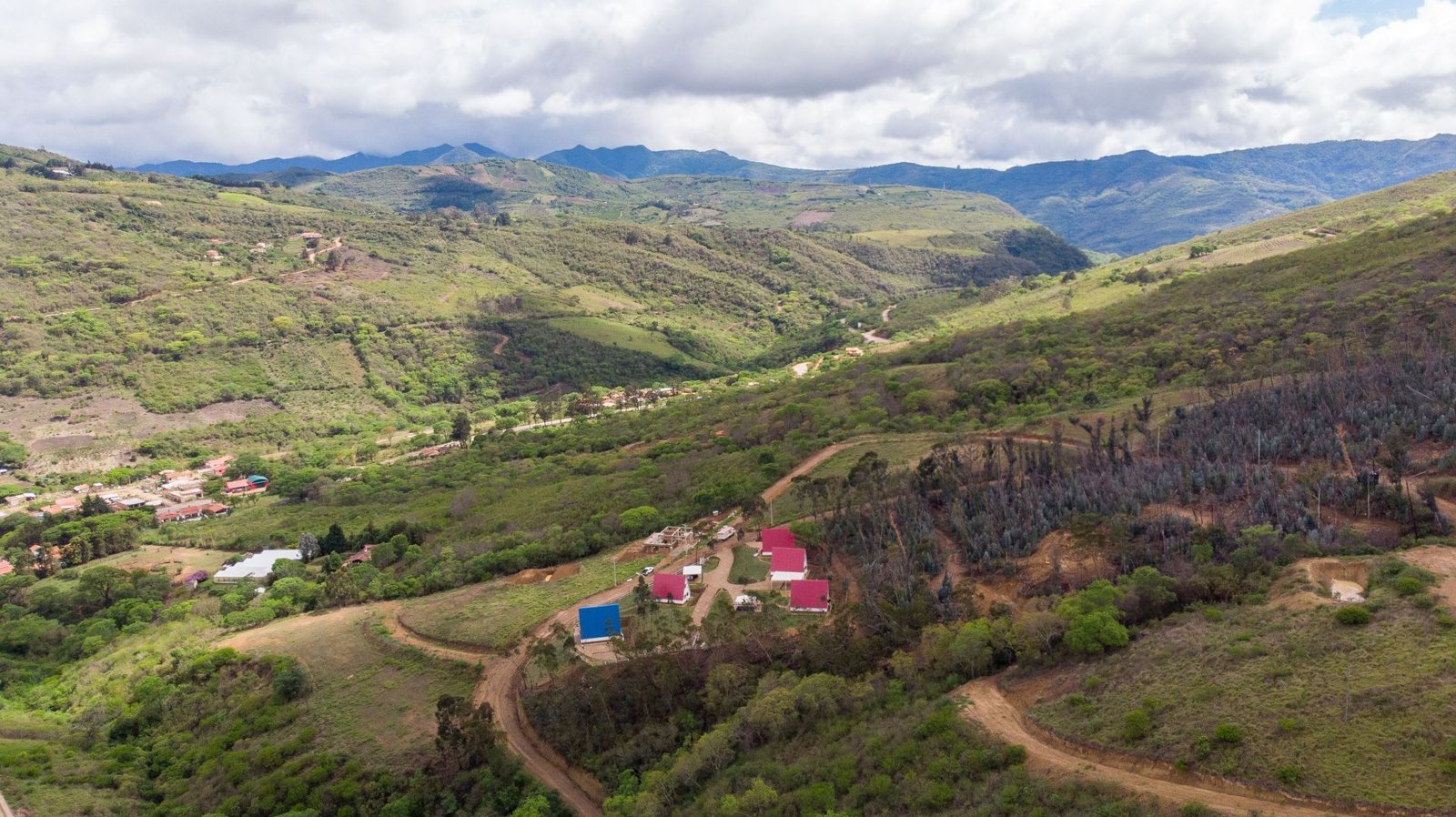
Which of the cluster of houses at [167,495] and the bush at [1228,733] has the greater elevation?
the bush at [1228,733]

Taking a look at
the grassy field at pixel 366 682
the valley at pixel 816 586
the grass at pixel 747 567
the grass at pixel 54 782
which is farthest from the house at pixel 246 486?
the grass at pixel 747 567

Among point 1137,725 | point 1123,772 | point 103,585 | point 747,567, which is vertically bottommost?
point 103,585

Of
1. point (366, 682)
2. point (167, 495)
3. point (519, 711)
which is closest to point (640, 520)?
point (366, 682)

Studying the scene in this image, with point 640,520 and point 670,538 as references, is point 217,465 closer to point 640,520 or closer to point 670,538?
point 640,520

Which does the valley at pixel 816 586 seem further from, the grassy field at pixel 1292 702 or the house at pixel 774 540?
the house at pixel 774 540

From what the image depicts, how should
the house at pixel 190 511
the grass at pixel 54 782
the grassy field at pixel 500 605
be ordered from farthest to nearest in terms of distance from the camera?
the house at pixel 190 511 < the grassy field at pixel 500 605 < the grass at pixel 54 782

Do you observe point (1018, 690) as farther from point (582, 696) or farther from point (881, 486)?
point (881, 486)
